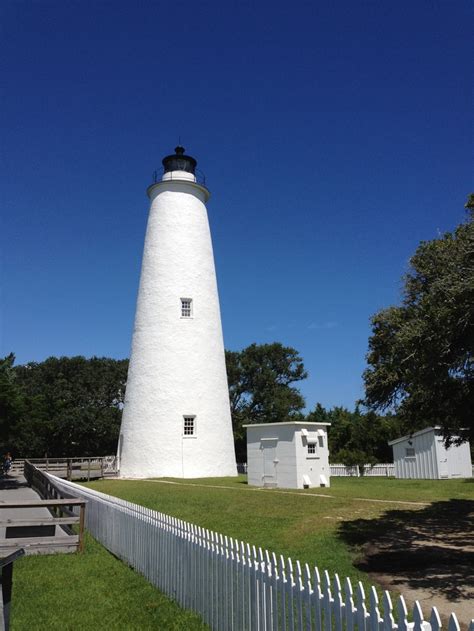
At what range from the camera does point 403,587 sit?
7.03 meters

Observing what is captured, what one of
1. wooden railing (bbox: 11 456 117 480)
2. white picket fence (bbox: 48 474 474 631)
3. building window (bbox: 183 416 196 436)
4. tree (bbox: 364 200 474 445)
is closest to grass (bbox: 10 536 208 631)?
white picket fence (bbox: 48 474 474 631)

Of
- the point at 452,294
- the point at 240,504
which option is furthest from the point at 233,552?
the point at 240,504

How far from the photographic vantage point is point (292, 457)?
65.9 ft

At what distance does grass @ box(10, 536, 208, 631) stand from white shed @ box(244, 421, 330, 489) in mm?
11746

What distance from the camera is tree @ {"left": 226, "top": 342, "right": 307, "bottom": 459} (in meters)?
42.0

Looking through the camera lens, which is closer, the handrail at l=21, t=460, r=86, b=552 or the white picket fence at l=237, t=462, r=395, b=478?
the handrail at l=21, t=460, r=86, b=552

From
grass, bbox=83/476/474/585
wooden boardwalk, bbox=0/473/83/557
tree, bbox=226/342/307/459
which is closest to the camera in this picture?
wooden boardwalk, bbox=0/473/83/557

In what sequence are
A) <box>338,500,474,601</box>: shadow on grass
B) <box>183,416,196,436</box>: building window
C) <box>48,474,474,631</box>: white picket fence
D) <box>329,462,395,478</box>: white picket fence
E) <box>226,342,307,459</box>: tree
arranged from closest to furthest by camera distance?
1. <box>48,474,474,631</box>: white picket fence
2. <box>338,500,474,601</box>: shadow on grass
3. <box>183,416,196,436</box>: building window
4. <box>329,462,395,478</box>: white picket fence
5. <box>226,342,307,459</box>: tree

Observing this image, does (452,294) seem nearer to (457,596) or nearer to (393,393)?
(457,596)

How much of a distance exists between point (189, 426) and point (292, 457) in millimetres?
8182

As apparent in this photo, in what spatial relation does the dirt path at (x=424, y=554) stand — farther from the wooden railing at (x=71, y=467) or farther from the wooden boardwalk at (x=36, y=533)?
the wooden railing at (x=71, y=467)

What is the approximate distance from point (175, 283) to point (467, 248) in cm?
2003

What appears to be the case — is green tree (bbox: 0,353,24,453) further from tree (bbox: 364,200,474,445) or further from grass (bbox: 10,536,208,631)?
tree (bbox: 364,200,474,445)

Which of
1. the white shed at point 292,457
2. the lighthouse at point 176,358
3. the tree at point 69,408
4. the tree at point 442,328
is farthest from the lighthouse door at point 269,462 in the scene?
the tree at point 69,408
